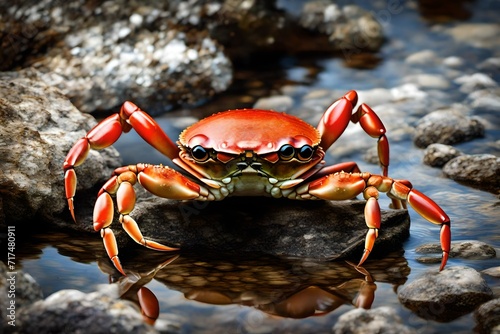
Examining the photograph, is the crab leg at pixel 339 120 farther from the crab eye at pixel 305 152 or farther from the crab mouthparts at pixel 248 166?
the crab mouthparts at pixel 248 166

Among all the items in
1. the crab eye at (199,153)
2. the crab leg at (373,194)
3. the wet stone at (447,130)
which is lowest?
the wet stone at (447,130)

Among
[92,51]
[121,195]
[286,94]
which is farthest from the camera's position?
[286,94]

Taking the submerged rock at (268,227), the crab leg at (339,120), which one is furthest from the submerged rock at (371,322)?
the crab leg at (339,120)

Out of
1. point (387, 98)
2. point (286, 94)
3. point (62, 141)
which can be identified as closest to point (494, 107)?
point (387, 98)

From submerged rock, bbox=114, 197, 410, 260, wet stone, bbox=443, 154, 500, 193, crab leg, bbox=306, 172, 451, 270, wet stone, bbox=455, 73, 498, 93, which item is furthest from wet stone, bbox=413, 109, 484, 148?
crab leg, bbox=306, 172, 451, 270

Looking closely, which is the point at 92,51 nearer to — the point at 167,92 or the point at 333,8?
the point at 167,92

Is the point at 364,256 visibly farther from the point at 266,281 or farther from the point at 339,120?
the point at 339,120
